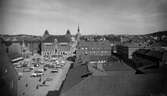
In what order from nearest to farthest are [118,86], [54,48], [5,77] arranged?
[5,77], [118,86], [54,48]

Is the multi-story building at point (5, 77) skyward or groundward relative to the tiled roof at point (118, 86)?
skyward

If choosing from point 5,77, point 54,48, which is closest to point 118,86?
point 5,77

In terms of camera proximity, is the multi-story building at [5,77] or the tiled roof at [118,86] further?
the tiled roof at [118,86]

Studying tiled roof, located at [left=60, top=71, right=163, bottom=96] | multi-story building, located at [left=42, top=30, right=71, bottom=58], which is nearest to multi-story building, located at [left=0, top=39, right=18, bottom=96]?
tiled roof, located at [left=60, top=71, right=163, bottom=96]

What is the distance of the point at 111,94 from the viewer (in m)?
3.04

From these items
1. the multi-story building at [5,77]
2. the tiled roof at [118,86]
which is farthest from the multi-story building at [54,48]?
the multi-story building at [5,77]

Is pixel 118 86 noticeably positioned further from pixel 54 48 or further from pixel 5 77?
pixel 54 48

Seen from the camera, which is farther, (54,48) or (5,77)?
(54,48)

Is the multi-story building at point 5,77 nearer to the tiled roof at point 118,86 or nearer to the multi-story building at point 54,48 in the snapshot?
the tiled roof at point 118,86

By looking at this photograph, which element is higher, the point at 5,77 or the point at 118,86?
the point at 5,77

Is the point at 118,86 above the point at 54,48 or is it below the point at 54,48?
below

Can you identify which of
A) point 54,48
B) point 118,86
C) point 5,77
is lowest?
point 118,86

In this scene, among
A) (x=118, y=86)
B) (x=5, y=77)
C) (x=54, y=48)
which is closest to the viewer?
(x=5, y=77)

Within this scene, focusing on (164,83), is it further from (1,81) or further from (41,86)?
(41,86)
